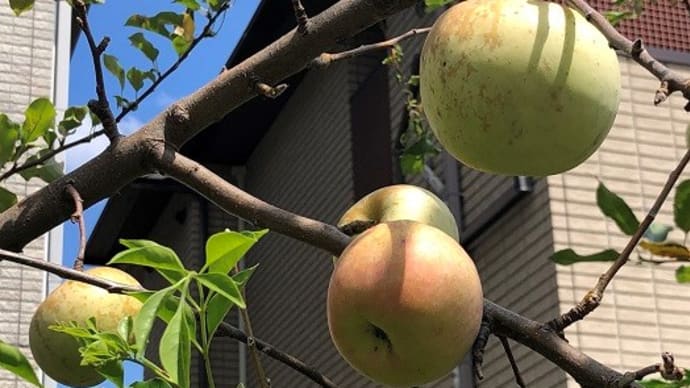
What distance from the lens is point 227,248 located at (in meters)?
1.36

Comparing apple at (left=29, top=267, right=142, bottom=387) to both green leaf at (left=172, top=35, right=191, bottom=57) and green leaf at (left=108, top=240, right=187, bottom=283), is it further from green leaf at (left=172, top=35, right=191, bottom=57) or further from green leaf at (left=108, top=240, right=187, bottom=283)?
green leaf at (left=172, top=35, right=191, bottom=57)

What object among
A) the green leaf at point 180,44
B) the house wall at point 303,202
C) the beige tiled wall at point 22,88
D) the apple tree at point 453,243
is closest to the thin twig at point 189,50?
the green leaf at point 180,44

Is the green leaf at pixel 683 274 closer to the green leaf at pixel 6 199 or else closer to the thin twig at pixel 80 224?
the thin twig at pixel 80 224

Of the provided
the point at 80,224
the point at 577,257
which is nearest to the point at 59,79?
the point at 80,224

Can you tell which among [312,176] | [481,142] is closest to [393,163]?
[312,176]

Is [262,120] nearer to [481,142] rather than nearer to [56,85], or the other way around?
[56,85]

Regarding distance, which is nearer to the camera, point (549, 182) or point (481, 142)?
point (481, 142)

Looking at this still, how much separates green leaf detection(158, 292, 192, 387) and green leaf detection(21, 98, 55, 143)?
122cm

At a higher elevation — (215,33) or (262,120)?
(215,33)

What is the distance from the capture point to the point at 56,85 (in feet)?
20.4

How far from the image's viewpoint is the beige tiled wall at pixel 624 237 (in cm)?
562

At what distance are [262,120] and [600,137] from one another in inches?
387

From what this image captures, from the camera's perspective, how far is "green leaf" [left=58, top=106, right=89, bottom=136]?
2.83 meters

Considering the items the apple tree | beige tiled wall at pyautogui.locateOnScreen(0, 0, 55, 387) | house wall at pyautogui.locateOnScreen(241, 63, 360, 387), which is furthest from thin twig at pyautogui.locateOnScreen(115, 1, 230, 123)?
house wall at pyautogui.locateOnScreen(241, 63, 360, 387)
